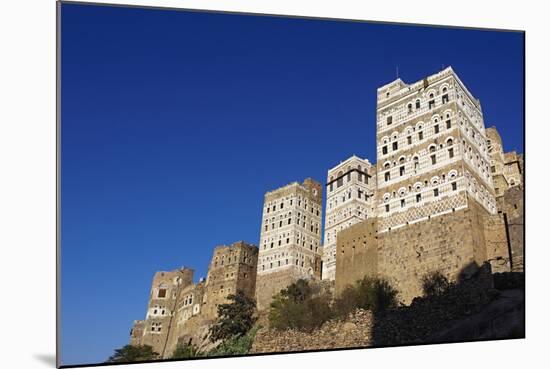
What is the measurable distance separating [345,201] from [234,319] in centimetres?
929

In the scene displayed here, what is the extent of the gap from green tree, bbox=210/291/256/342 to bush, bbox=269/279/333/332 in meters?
0.63

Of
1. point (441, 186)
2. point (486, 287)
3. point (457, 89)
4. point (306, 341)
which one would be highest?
point (457, 89)

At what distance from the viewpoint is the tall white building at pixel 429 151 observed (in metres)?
17.4

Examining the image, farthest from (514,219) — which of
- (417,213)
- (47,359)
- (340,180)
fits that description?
(47,359)

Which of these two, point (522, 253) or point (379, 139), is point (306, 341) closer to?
point (522, 253)

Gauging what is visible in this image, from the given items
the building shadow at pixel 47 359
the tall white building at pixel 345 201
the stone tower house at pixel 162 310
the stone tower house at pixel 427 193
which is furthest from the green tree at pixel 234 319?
the tall white building at pixel 345 201

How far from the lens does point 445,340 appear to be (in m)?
14.3

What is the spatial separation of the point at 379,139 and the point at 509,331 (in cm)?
713

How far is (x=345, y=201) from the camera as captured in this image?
81.6ft

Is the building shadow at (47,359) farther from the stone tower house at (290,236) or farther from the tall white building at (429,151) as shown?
the tall white building at (429,151)

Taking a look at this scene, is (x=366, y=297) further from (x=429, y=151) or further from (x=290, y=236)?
(x=290, y=236)

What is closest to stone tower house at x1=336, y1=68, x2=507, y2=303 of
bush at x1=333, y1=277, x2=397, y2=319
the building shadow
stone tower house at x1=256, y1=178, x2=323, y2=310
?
bush at x1=333, y1=277, x2=397, y2=319

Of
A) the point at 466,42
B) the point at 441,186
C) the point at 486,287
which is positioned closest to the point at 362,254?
the point at 441,186

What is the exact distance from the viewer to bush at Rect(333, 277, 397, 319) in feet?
50.7
